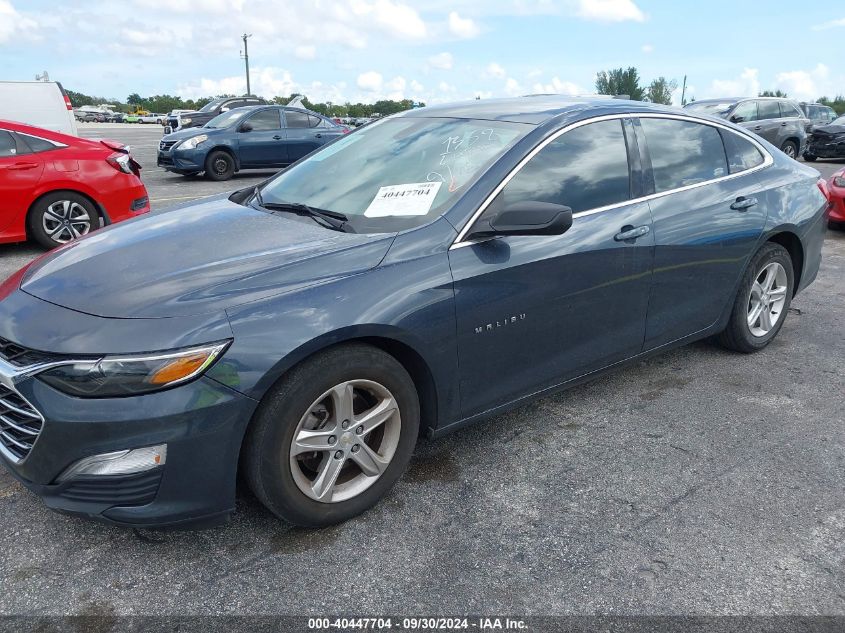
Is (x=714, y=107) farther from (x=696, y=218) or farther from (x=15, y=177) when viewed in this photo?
(x=15, y=177)

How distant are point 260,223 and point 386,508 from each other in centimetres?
133

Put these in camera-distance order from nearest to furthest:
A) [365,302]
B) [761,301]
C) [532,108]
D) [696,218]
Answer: [365,302]
[532,108]
[696,218]
[761,301]

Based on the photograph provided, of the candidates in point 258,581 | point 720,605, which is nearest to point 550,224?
point 720,605

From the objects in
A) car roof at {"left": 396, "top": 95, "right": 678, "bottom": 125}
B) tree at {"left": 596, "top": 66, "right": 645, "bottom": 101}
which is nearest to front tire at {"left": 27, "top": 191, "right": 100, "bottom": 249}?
car roof at {"left": 396, "top": 95, "right": 678, "bottom": 125}

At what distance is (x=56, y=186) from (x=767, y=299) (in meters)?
6.47

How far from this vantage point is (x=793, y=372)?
4.21 metres

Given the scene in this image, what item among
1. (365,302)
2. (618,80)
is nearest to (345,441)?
(365,302)

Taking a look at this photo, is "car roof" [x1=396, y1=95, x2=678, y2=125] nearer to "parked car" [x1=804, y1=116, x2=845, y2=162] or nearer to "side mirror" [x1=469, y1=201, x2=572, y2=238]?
"side mirror" [x1=469, y1=201, x2=572, y2=238]

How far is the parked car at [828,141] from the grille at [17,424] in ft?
64.1

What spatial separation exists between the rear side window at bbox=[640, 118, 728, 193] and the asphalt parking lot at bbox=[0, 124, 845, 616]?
1.23 m

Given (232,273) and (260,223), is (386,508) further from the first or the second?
(260,223)

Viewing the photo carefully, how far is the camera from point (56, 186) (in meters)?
Answer: 7.05

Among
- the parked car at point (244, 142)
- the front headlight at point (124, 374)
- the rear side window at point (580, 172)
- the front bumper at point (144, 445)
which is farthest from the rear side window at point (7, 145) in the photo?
the parked car at point (244, 142)

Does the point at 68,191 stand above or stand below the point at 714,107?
below
